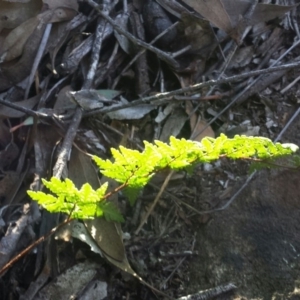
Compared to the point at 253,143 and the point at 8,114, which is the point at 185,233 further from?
the point at 8,114

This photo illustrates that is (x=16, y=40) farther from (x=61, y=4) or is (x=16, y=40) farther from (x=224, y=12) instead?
(x=224, y=12)

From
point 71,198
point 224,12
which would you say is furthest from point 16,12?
point 71,198

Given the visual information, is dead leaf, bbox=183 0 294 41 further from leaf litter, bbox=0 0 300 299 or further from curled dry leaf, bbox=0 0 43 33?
curled dry leaf, bbox=0 0 43 33

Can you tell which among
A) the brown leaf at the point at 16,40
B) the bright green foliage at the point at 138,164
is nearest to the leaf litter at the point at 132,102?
the brown leaf at the point at 16,40

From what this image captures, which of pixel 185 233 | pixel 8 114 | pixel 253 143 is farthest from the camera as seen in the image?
pixel 8 114

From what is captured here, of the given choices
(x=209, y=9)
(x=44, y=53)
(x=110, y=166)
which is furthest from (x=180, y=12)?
(x=110, y=166)
